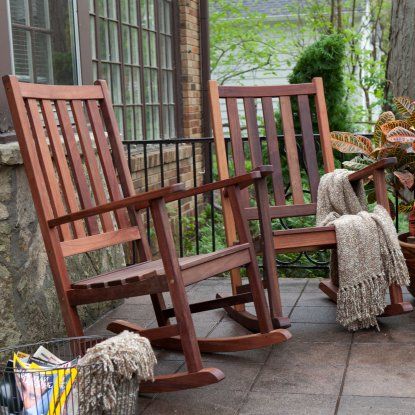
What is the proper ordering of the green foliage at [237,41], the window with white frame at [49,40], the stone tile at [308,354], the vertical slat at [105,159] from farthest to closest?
the green foliage at [237,41] < the window with white frame at [49,40] < the vertical slat at [105,159] < the stone tile at [308,354]

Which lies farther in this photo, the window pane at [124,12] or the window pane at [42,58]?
the window pane at [124,12]

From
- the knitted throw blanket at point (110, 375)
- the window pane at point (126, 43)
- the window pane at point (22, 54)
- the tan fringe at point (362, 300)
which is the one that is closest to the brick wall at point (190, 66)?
the window pane at point (126, 43)

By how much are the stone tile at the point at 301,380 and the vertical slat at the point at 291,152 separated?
928 mm

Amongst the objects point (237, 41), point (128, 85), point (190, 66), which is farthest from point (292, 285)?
point (237, 41)

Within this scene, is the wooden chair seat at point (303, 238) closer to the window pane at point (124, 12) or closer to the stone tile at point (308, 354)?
the stone tile at point (308, 354)

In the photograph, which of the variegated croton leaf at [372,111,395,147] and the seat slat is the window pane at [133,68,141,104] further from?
the seat slat

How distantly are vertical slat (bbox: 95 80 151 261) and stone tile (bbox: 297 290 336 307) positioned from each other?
2.82 feet

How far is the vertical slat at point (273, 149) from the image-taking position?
3428 millimetres

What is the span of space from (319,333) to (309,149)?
2.69ft

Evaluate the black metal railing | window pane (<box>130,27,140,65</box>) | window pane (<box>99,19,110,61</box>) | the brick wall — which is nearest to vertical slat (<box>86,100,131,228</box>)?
the black metal railing

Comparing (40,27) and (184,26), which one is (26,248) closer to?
(40,27)

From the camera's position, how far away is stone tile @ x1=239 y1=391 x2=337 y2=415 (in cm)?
230

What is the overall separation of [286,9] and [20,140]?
10.7m

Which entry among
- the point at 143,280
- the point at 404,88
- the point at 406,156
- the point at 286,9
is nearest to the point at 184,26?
the point at 404,88
